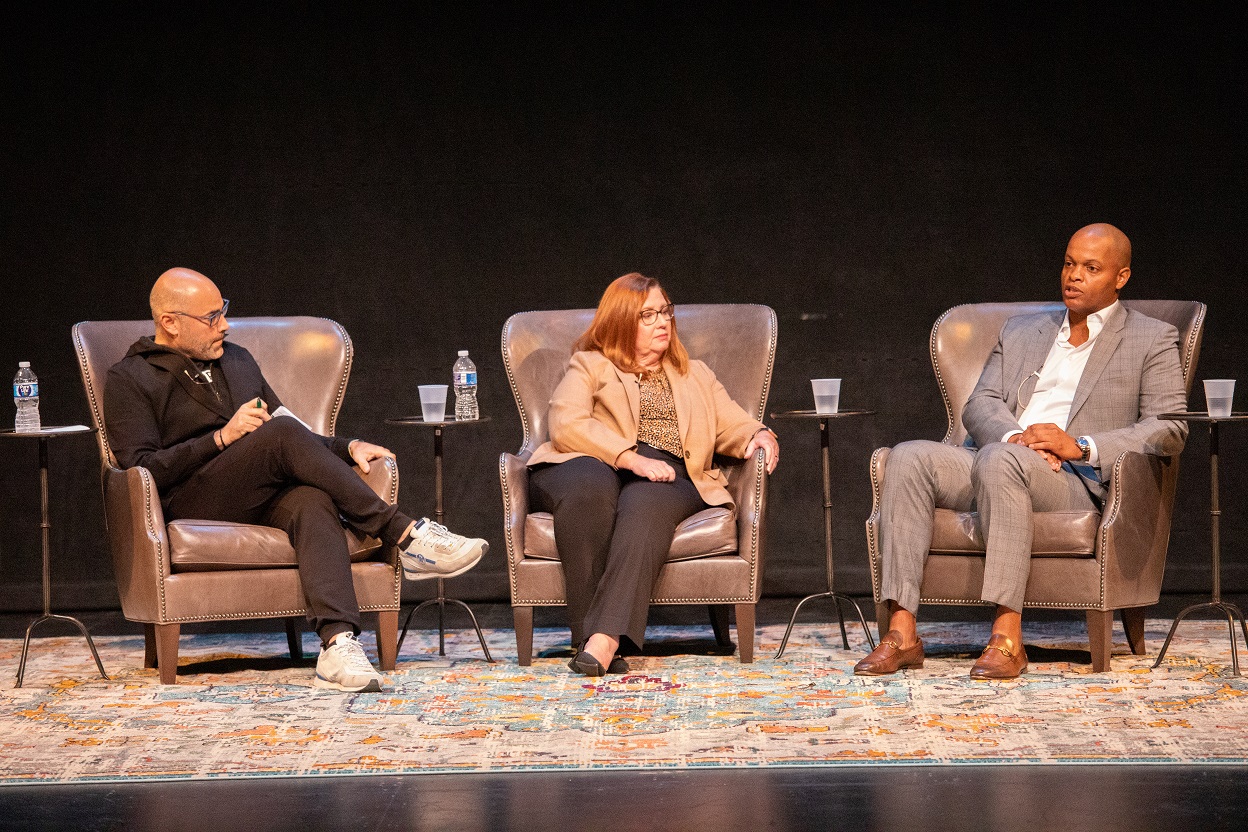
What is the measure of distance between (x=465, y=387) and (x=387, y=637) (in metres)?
0.93

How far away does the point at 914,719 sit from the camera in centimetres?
328

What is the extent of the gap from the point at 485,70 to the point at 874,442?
81.7 inches

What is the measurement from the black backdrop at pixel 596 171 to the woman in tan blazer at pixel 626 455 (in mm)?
1052

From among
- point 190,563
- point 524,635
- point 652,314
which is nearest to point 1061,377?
point 652,314

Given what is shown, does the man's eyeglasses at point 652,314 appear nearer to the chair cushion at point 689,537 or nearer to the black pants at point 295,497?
the chair cushion at point 689,537

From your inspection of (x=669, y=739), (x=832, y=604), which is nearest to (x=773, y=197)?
(x=832, y=604)

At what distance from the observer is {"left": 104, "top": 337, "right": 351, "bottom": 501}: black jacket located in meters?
3.98

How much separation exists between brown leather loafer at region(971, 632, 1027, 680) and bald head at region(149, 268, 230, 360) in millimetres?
2367

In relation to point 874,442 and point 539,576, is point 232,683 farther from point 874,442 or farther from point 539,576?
point 874,442

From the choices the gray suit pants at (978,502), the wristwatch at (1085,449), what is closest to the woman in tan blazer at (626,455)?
the gray suit pants at (978,502)

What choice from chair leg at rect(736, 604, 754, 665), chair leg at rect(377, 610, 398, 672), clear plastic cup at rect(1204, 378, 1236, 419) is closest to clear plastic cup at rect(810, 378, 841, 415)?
chair leg at rect(736, 604, 754, 665)

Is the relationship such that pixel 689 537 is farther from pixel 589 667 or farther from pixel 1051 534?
pixel 1051 534

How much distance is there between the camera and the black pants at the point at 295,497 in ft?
12.8

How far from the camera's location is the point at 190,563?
3.88m
